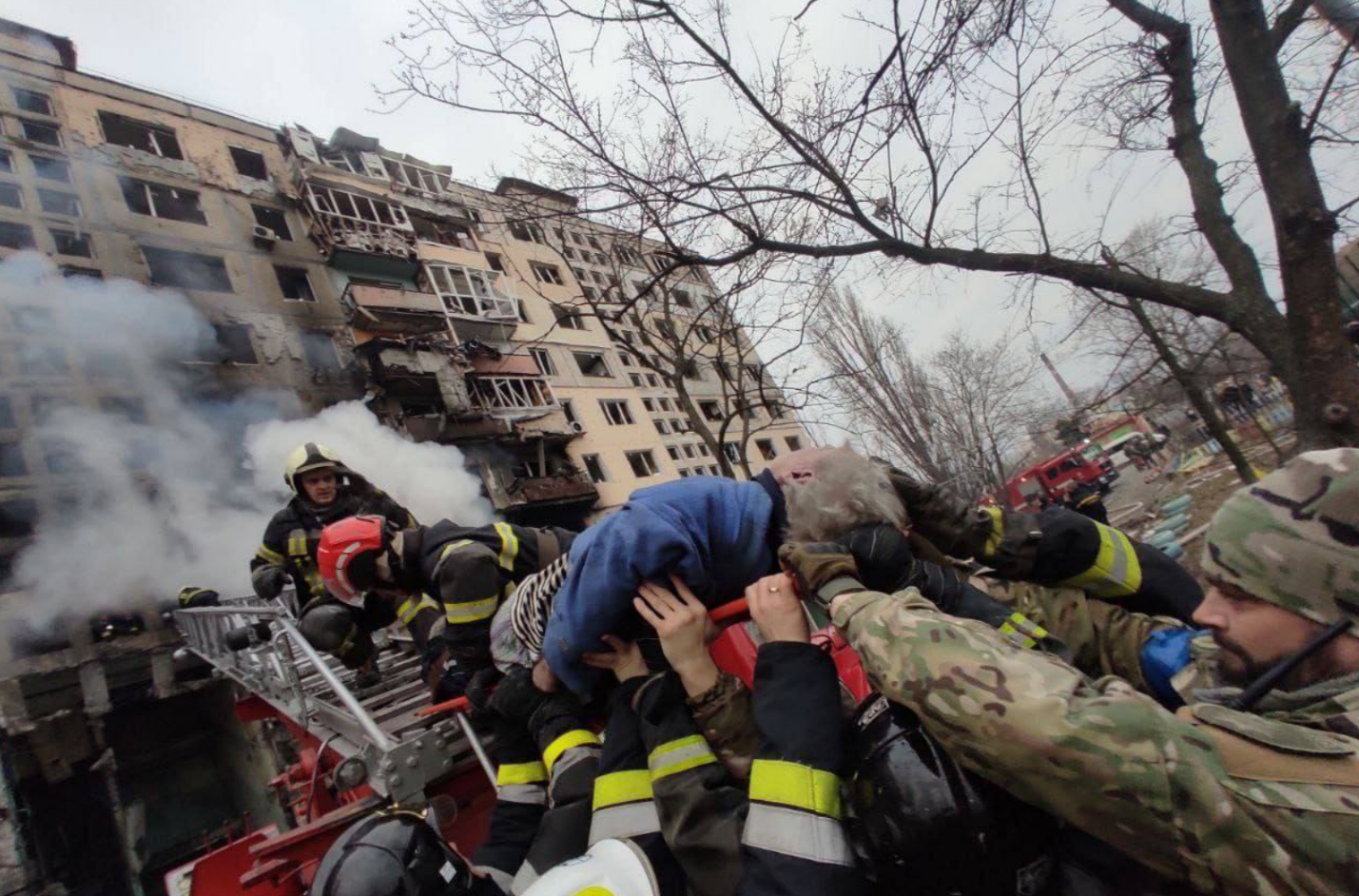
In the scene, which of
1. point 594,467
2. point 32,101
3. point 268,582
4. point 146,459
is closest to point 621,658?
point 268,582

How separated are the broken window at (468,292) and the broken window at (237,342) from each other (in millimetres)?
6180

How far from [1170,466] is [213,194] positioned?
3557 centimetres

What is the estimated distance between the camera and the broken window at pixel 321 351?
16906 millimetres

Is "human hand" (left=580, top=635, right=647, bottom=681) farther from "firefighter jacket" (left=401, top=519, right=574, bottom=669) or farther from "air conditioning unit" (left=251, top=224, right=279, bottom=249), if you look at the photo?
"air conditioning unit" (left=251, top=224, right=279, bottom=249)

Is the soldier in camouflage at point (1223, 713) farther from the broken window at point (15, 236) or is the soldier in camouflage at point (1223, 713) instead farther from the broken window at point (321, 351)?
the broken window at point (15, 236)

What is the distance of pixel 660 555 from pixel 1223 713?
1217mm

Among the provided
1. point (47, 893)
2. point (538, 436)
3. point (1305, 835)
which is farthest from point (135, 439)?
point (1305, 835)

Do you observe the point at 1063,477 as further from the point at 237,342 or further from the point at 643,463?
the point at 237,342

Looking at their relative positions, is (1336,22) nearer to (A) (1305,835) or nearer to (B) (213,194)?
(A) (1305,835)

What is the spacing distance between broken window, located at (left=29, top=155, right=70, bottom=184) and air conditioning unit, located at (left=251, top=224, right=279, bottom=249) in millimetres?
4019

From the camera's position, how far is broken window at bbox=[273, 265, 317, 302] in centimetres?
1781

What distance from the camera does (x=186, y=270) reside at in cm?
1590

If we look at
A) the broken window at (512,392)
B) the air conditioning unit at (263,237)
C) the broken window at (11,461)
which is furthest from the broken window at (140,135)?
the broken window at (512,392)

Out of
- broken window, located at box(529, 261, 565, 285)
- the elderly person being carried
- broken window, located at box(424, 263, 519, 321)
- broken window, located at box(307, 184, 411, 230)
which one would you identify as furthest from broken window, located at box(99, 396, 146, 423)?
the elderly person being carried
